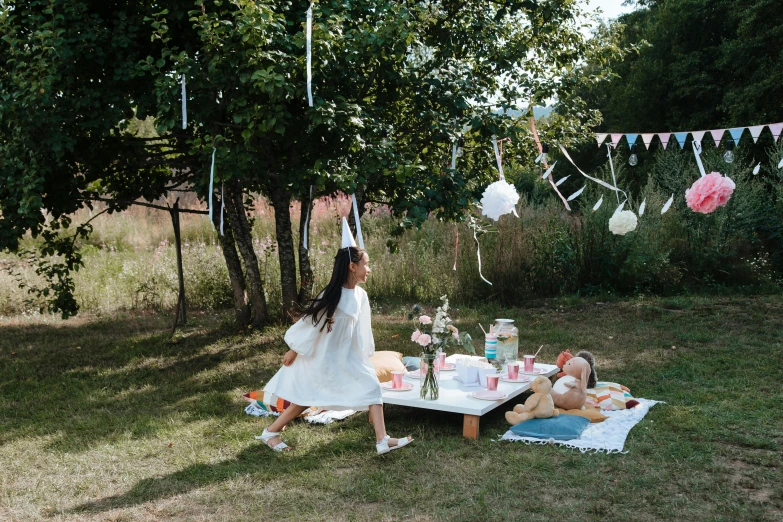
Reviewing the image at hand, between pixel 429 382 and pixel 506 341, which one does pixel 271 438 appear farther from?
pixel 506 341

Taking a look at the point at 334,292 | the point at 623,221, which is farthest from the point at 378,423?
the point at 623,221

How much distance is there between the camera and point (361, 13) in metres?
6.36

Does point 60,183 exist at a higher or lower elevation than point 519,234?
higher

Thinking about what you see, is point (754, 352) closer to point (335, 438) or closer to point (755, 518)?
point (755, 518)

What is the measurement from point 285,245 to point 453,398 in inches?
136

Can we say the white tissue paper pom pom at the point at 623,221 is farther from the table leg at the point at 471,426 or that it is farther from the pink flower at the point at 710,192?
the table leg at the point at 471,426

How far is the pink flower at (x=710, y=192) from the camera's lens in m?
4.79

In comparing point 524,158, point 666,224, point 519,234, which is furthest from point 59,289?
point 666,224

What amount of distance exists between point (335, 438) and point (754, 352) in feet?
15.9

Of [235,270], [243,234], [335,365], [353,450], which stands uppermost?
[243,234]

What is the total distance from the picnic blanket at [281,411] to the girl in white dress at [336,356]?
518 mm

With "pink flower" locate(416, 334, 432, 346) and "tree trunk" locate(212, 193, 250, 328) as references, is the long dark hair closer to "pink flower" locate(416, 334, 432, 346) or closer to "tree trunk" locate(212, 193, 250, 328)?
"pink flower" locate(416, 334, 432, 346)

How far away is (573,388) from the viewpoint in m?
5.35

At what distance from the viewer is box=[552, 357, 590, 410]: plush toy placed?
5.35 meters
